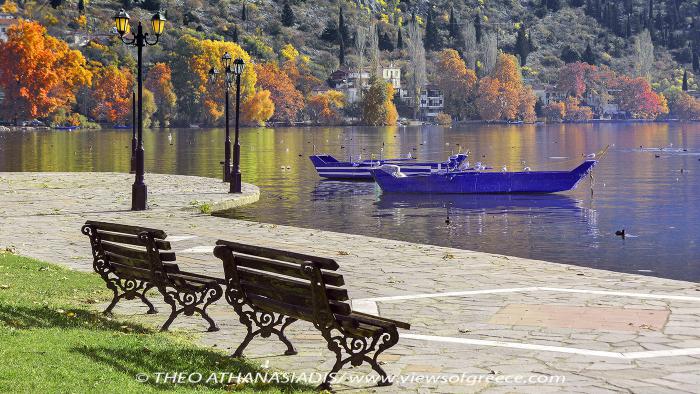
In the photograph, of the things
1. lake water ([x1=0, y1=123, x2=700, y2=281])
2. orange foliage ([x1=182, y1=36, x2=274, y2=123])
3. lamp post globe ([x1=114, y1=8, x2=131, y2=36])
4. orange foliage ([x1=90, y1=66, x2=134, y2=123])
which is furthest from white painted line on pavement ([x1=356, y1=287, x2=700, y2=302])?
orange foliage ([x1=90, y1=66, x2=134, y2=123])

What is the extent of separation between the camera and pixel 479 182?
1918 inches

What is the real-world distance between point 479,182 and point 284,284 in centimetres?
3937

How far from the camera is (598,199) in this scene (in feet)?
157

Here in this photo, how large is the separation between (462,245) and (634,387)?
19.7 metres

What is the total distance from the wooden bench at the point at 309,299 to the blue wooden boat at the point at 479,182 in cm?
3794

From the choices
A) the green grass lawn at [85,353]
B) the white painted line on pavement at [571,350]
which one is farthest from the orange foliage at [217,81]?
the white painted line on pavement at [571,350]

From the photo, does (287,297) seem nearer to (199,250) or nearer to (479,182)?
(199,250)

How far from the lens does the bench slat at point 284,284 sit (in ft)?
31.0

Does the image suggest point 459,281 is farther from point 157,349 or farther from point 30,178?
point 30,178

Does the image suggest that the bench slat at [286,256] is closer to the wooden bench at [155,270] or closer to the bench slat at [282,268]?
the bench slat at [282,268]

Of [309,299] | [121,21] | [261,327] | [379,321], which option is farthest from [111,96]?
[379,321]

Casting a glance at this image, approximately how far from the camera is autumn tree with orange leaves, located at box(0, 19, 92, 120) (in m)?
157

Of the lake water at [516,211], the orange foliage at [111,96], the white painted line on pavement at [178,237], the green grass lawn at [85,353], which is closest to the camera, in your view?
the green grass lawn at [85,353]

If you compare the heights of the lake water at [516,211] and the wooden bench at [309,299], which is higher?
the wooden bench at [309,299]
